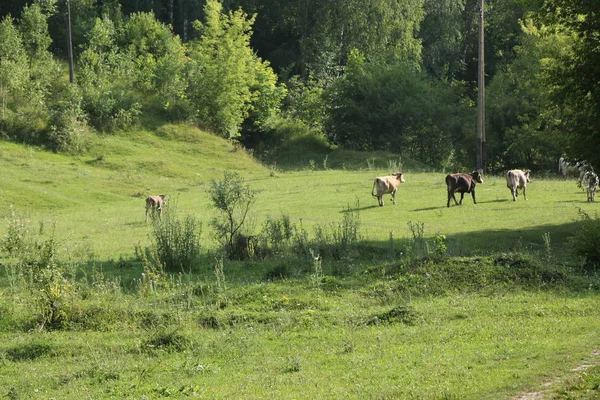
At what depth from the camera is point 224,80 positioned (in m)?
68.9

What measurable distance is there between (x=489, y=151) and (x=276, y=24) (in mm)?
31181

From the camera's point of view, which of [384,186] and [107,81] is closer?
[384,186]

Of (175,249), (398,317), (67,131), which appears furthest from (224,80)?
(398,317)

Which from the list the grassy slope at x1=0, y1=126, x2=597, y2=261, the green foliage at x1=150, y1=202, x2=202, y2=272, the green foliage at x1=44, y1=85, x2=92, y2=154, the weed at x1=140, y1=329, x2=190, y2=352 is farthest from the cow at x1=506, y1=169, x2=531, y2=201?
the green foliage at x1=44, y1=85, x2=92, y2=154

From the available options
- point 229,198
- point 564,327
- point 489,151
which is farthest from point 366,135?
point 564,327

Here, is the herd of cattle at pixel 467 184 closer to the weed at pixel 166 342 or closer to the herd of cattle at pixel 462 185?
the herd of cattle at pixel 462 185

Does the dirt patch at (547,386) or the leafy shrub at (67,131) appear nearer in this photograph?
the dirt patch at (547,386)

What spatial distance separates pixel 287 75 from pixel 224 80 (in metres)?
14.7

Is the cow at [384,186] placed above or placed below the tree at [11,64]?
below

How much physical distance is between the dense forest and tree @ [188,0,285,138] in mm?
125

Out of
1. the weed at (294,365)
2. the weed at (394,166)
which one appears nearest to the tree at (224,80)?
the weed at (394,166)

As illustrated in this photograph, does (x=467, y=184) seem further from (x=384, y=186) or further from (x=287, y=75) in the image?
(x=287, y=75)

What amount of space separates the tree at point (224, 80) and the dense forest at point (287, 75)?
12cm

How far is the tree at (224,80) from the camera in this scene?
68.9 m
